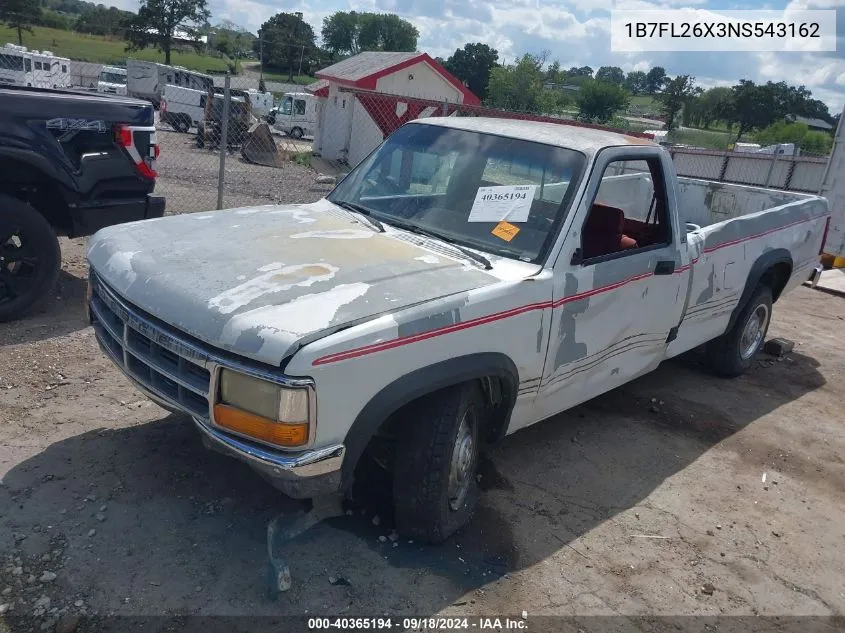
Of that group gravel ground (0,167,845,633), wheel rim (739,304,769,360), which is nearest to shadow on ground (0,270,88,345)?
gravel ground (0,167,845,633)

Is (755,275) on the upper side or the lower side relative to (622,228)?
lower

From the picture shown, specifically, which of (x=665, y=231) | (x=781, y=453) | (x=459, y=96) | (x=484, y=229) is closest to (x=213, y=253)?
(x=484, y=229)

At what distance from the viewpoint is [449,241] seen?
380cm

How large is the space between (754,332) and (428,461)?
4.23 meters

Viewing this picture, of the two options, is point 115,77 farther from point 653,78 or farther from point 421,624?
point 653,78

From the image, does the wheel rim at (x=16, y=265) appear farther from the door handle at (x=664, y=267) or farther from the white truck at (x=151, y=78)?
the white truck at (x=151, y=78)

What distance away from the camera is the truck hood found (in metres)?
2.71

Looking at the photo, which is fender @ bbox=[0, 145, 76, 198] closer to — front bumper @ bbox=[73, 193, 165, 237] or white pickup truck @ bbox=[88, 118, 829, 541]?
front bumper @ bbox=[73, 193, 165, 237]

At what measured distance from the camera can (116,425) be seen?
4.21 meters

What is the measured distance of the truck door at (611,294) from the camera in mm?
3703

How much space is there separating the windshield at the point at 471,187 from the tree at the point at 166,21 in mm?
64205

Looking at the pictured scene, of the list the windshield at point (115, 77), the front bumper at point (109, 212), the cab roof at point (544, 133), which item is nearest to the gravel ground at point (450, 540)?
the front bumper at point (109, 212)

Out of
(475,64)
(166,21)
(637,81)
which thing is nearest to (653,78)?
(637,81)

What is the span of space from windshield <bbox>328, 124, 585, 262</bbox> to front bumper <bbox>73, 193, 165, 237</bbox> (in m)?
2.19
